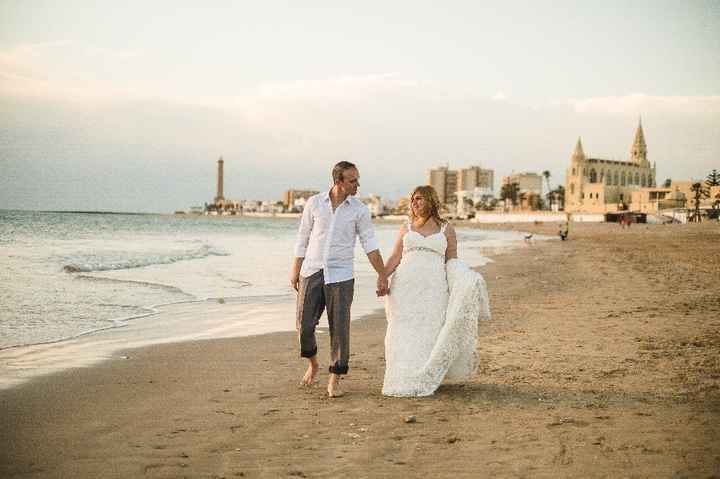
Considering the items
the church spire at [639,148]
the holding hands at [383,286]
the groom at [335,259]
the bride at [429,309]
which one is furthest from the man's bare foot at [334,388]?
the church spire at [639,148]

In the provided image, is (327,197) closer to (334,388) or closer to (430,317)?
(430,317)

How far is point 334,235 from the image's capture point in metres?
5.16

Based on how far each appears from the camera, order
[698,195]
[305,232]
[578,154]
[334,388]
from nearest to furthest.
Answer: [334,388], [305,232], [698,195], [578,154]

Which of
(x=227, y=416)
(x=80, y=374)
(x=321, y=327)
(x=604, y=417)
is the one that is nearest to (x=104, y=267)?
(x=321, y=327)

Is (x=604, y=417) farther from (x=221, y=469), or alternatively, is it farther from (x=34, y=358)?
(x=34, y=358)

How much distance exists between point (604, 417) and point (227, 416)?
2.69 m

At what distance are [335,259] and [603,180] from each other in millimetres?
144756

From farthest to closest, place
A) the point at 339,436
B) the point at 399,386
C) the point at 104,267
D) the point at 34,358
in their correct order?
the point at 104,267 < the point at 34,358 < the point at 399,386 < the point at 339,436

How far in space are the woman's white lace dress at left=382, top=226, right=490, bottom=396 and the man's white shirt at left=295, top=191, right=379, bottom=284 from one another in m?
0.39

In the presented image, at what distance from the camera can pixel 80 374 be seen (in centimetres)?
580

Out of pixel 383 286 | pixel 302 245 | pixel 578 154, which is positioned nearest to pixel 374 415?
pixel 383 286

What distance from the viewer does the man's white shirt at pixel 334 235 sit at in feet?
16.9

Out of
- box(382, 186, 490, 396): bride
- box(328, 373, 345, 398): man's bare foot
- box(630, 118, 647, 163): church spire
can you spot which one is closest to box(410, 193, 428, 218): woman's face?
box(382, 186, 490, 396): bride

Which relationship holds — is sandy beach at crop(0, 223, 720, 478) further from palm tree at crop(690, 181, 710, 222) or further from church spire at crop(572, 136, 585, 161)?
church spire at crop(572, 136, 585, 161)
